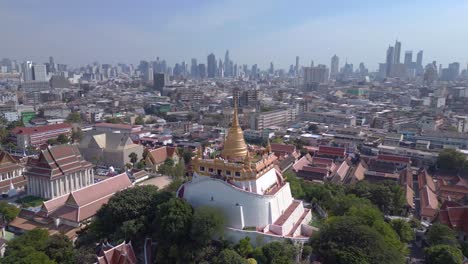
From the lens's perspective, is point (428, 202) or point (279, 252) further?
point (428, 202)

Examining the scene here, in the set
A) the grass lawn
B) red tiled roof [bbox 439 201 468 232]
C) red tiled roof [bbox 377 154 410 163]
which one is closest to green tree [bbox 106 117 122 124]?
the grass lawn

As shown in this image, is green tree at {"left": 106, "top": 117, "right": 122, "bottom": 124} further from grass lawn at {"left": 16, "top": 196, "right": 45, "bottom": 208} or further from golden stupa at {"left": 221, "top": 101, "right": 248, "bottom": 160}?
golden stupa at {"left": 221, "top": 101, "right": 248, "bottom": 160}

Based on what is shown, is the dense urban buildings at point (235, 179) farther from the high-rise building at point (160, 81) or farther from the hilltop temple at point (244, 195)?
the high-rise building at point (160, 81)

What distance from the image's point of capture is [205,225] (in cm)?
2138

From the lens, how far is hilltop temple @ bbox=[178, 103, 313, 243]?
2339 cm

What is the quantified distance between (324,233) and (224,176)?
7.24 m

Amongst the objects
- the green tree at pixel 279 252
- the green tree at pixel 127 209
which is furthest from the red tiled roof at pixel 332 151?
the green tree at pixel 279 252

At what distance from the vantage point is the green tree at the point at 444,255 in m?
21.3

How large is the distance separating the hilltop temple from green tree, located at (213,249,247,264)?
261cm

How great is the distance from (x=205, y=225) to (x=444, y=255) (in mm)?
14023

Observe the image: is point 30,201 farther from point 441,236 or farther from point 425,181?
point 425,181

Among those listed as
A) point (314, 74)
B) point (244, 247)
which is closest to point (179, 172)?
point (244, 247)

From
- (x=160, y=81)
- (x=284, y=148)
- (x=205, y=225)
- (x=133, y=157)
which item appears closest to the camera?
(x=205, y=225)

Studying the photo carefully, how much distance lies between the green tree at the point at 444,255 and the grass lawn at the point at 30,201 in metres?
31.9
